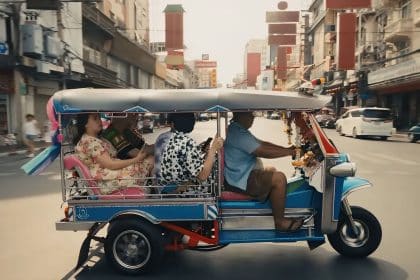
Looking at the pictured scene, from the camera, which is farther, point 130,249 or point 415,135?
point 415,135

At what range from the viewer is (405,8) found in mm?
33344

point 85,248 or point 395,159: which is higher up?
point 85,248

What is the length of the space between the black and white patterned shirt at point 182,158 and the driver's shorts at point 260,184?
57 cm

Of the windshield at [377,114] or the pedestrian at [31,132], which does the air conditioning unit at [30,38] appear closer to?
the pedestrian at [31,132]

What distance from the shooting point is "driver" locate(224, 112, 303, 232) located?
4.54 m

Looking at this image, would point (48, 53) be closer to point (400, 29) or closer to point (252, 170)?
point (252, 170)

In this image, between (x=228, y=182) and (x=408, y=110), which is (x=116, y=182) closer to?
(x=228, y=182)

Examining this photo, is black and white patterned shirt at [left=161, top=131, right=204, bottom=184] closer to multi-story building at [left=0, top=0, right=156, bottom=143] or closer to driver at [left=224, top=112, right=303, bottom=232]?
driver at [left=224, top=112, right=303, bottom=232]

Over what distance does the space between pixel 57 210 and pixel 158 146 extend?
3.63m

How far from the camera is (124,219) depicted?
4520 millimetres

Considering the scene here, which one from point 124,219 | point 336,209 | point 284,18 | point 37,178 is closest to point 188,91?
point 124,219

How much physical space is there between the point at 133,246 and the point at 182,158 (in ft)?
3.34

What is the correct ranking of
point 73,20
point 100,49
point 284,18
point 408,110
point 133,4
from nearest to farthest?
point 73,20 → point 408,110 → point 100,49 → point 133,4 → point 284,18

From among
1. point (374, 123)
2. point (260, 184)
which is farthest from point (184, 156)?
point (374, 123)
